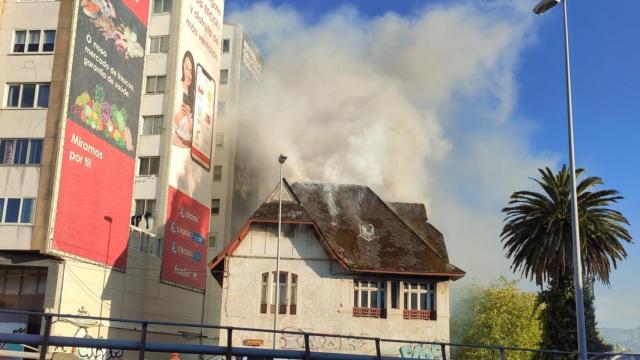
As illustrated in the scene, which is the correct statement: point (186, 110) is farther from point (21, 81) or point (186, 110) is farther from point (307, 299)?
point (307, 299)

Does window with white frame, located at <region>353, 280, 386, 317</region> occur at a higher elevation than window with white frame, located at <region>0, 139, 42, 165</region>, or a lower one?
lower

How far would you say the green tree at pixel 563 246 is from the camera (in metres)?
35.2

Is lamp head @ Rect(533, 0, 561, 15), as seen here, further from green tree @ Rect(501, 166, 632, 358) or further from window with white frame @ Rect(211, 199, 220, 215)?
window with white frame @ Rect(211, 199, 220, 215)

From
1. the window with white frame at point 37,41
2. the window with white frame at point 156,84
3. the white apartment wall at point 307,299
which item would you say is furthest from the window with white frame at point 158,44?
the white apartment wall at point 307,299

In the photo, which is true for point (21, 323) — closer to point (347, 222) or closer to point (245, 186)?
point (347, 222)

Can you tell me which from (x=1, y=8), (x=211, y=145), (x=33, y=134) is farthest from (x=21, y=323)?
(x=211, y=145)

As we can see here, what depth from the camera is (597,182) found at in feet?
123

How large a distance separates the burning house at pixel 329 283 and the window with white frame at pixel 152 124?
22544 mm

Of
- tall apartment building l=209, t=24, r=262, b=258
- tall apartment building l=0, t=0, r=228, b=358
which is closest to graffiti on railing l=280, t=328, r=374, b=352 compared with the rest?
tall apartment building l=0, t=0, r=228, b=358

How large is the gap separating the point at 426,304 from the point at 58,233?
2435 centimetres

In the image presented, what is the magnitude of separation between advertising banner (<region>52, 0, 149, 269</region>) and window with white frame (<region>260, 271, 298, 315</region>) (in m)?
13.2

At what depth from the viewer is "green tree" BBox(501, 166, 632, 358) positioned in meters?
35.2

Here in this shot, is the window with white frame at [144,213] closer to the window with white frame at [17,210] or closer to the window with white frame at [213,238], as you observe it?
the window with white frame at [17,210]

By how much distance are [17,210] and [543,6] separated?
35.9 meters
